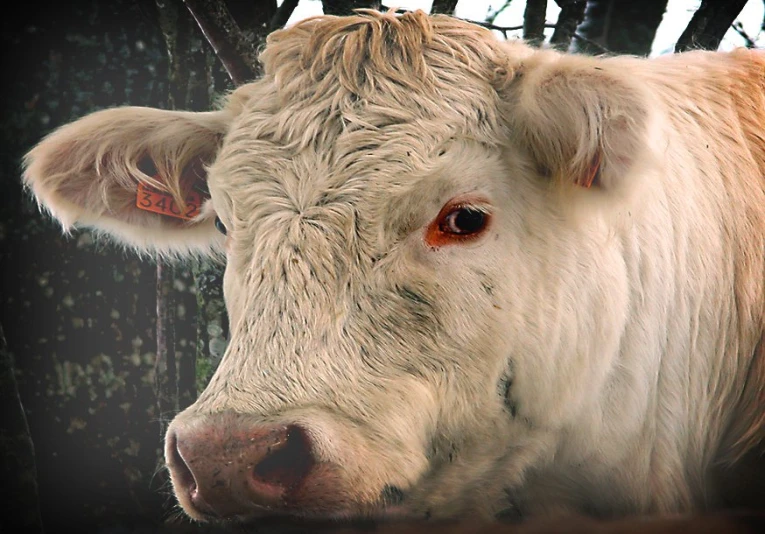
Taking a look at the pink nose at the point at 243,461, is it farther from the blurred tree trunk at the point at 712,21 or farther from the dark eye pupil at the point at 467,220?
the blurred tree trunk at the point at 712,21

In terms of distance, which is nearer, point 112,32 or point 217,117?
point 217,117

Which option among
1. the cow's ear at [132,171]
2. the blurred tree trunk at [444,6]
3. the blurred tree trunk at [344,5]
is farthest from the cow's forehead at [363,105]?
the blurred tree trunk at [444,6]

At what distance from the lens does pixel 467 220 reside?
250 cm

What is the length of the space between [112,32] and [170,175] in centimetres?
197

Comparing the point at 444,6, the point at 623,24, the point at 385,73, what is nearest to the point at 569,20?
the point at 444,6

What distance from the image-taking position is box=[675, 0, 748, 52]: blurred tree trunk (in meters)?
4.79

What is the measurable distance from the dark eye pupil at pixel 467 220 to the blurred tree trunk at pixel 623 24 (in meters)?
3.14

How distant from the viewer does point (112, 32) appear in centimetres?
487

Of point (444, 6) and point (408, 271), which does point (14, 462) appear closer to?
point (408, 271)

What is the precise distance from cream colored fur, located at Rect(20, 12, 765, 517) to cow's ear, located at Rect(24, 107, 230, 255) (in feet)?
0.05

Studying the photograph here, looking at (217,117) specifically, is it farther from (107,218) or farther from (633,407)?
(633,407)

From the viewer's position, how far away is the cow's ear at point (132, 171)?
3172 mm

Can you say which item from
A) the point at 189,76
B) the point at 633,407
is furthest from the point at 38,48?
the point at 633,407

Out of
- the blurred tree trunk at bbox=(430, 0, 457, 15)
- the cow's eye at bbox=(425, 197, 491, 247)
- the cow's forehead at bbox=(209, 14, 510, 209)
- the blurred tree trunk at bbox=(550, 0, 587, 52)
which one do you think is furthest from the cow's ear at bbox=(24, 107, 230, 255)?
the blurred tree trunk at bbox=(550, 0, 587, 52)
